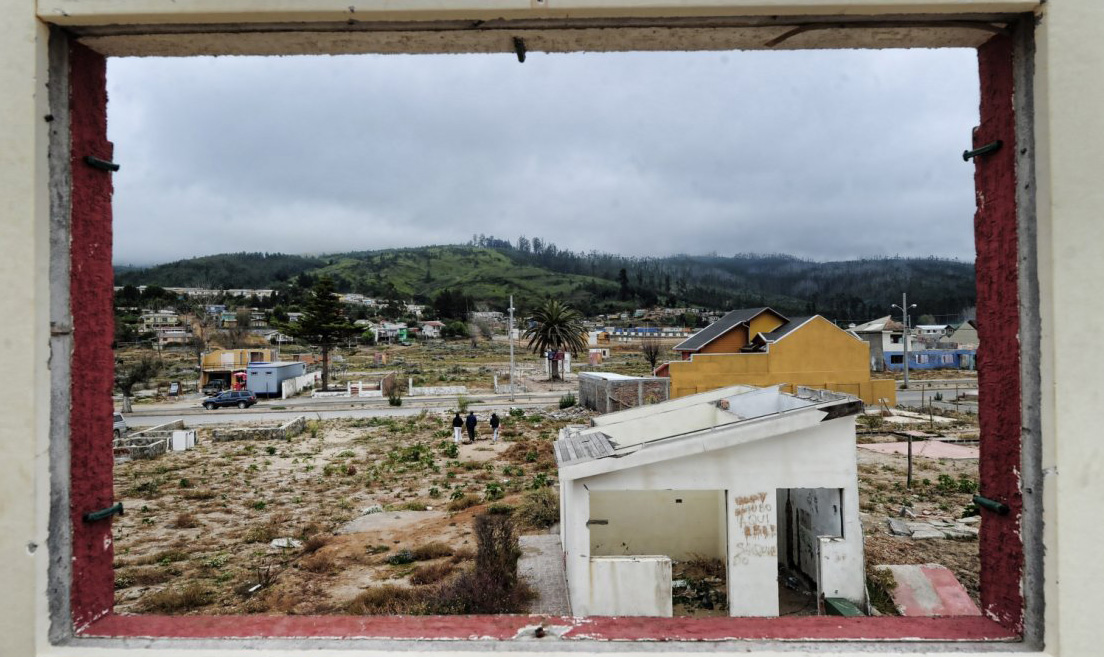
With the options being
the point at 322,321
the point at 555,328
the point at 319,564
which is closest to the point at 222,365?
the point at 322,321

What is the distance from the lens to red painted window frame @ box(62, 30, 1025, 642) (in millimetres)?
2043

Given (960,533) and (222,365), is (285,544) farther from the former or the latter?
(222,365)

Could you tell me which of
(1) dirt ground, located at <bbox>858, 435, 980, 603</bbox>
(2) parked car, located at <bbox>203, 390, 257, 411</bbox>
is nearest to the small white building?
(1) dirt ground, located at <bbox>858, 435, 980, 603</bbox>

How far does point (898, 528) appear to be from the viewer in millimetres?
10125

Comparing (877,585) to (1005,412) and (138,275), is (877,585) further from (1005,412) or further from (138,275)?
(138,275)

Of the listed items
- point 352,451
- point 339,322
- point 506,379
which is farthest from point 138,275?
point 352,451

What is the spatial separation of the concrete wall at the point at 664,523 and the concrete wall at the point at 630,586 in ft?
9.11

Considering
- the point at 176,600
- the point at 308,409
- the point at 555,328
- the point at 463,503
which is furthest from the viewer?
the point at 555,328

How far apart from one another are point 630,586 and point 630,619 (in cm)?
405

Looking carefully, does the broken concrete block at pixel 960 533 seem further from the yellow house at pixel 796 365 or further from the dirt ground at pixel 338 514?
the yellow house at pixel 796 365

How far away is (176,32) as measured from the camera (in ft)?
6.98

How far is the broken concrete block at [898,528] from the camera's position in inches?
392

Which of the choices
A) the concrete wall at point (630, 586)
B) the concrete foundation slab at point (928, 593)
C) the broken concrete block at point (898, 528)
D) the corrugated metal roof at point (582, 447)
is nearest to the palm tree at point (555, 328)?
the broken concrete block at point (898, 528)

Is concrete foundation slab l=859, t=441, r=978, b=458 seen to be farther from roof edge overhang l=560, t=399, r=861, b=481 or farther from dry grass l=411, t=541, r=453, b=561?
dry grass l=411, t=541, r=453, b=561
